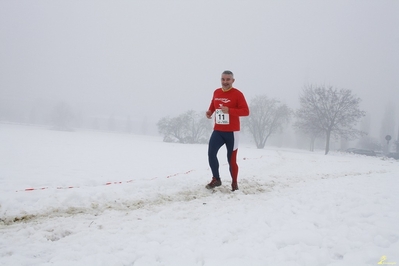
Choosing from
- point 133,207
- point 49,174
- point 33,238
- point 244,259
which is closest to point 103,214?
point 133,207

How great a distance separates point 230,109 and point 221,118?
314 mm

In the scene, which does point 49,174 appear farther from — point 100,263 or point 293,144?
point 293,144

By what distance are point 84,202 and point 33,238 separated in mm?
1237

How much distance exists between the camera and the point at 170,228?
9.11 feet

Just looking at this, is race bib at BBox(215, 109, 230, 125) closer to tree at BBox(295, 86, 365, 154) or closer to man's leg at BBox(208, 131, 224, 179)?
man's leg at BBox(208, 131, 224, 179)

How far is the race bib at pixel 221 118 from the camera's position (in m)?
4.93

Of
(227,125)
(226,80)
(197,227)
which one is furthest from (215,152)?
(197,227)

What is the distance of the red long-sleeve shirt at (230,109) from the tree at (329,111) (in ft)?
94.6

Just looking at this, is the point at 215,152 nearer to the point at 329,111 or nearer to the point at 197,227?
the point at 197,227

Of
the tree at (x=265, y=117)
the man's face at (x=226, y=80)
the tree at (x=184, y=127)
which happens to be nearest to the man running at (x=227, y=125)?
the man's face at (x=226, y=80)

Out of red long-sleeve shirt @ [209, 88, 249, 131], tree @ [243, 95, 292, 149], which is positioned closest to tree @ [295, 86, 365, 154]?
tree @ [243, 95, 292, 149]

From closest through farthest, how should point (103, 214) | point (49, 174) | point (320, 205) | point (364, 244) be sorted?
1. point (364, 244)
2. point (103, 214)
3. point (320, 205)
4. point (49, 174)

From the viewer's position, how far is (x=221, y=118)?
4980 millimetres

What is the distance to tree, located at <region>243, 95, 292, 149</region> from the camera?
141 feet
